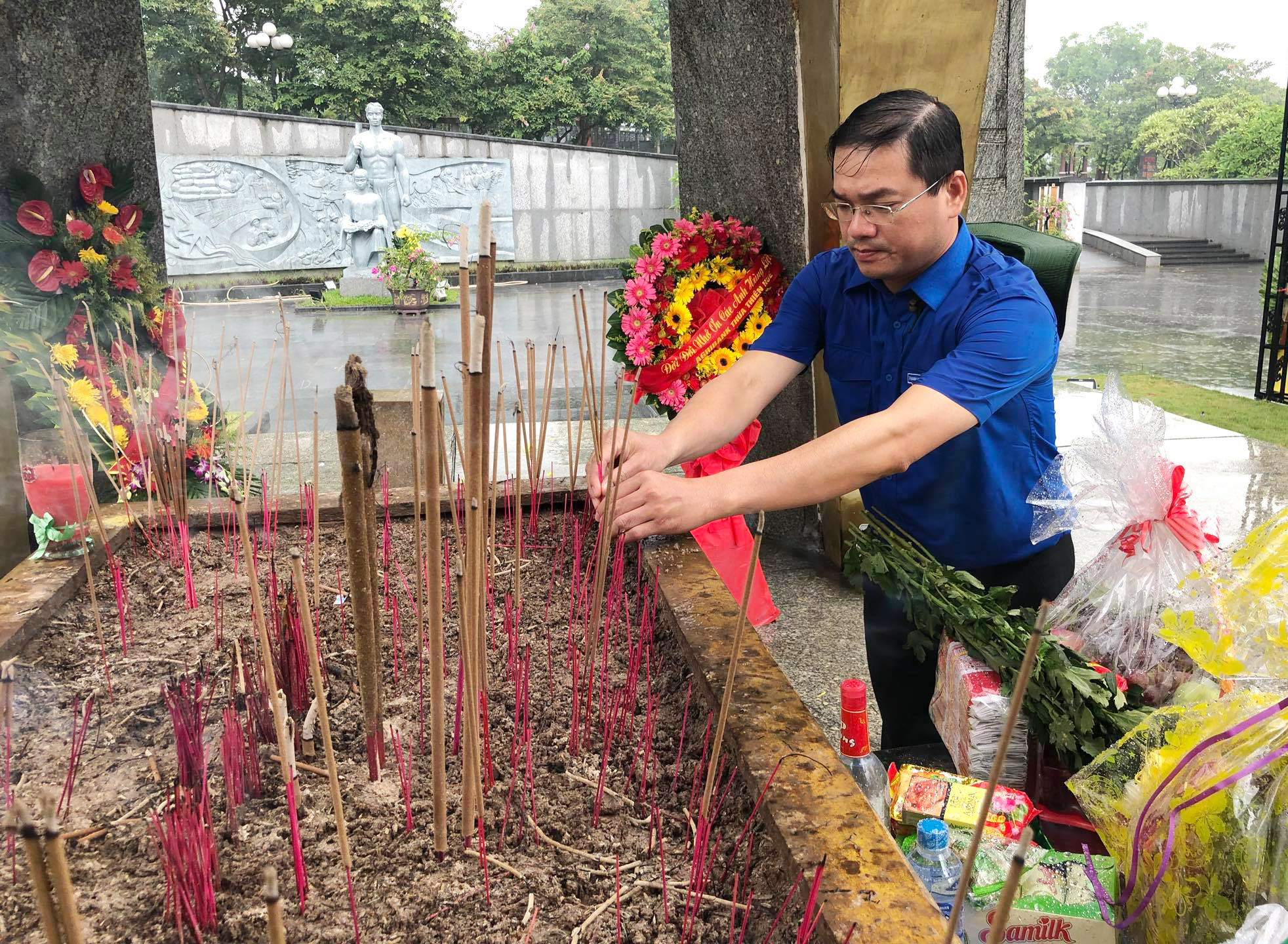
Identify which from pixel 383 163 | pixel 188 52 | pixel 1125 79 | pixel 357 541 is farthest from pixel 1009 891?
pixel 1125 79

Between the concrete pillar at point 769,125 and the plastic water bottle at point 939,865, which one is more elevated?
the concrete pillar at point 769,125

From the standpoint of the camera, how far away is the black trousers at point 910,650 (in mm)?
1839

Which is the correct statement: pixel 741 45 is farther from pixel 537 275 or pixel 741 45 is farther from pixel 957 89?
pixel 537 275

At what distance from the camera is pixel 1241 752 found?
84cm

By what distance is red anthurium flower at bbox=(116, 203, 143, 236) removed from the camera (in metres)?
3.32

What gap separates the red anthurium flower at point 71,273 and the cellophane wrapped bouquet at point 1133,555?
3.07 metres

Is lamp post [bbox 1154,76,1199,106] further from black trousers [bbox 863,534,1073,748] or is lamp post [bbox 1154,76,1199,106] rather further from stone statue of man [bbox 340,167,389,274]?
black trousers [bbox 863,534,1073,748]

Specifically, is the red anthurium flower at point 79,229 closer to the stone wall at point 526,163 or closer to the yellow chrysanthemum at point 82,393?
the yellow chrysanthemum at point 82,393

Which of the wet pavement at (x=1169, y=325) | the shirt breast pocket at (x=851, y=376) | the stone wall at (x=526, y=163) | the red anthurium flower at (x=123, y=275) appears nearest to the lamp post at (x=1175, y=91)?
the wet pavement at (x=1169, y=325)

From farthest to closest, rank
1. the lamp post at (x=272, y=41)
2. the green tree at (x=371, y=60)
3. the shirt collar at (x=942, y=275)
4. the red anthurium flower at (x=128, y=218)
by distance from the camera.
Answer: the green tree at (x=371, y=60), the lamp post at (x=272, y=41), the red anthurium flower at (x=128, y=218), the shirt collar at (x=942, y=275)

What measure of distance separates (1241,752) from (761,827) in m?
0.49

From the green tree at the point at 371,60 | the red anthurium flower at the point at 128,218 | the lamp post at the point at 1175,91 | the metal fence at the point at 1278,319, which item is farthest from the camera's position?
the lamp post at the point at 1175,91

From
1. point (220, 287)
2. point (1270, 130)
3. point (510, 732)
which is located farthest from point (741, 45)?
point (1270, 130)

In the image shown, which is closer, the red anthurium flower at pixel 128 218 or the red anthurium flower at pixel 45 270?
the red anthurium flower at pixel 45 270
